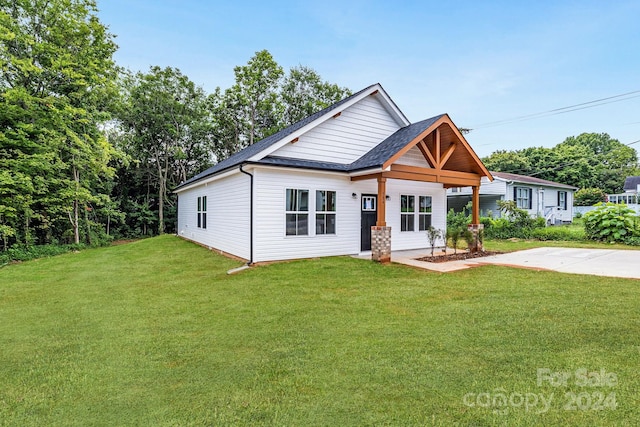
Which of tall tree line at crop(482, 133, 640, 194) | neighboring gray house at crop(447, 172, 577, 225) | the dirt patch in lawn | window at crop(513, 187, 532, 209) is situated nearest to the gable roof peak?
the dirt patch in lawn

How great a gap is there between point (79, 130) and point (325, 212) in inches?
523

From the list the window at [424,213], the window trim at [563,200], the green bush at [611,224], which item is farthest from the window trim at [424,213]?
the window trim at [563,200]

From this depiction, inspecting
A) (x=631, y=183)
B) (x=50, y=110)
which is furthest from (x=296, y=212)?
(x=631, y=183)

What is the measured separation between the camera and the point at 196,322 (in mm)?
4551

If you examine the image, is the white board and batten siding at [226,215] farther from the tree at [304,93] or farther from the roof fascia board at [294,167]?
the tree at [304,93]

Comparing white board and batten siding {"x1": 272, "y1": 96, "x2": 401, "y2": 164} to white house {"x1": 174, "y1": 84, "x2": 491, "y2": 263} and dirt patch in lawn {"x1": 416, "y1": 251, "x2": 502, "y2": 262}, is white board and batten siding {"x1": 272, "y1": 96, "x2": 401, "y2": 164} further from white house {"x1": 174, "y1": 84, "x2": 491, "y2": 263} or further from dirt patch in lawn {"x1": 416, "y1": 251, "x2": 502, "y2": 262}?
dirt patch in lawn {"x1": 416, "y1": 251, "x2": 502, "y2": 262}

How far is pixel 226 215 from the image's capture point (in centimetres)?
1080

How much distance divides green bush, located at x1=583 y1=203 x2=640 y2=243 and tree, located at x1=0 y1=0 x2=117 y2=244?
2322cm

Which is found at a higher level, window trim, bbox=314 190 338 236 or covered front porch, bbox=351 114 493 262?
covered front porch, bbox=351 114 493 262

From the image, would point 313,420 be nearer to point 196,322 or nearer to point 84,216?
point 196,322

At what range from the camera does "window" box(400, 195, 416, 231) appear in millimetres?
11570

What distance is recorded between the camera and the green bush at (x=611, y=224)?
13.2 metres

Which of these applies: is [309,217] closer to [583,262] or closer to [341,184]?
[341,184]

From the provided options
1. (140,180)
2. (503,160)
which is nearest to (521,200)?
(503,160)
